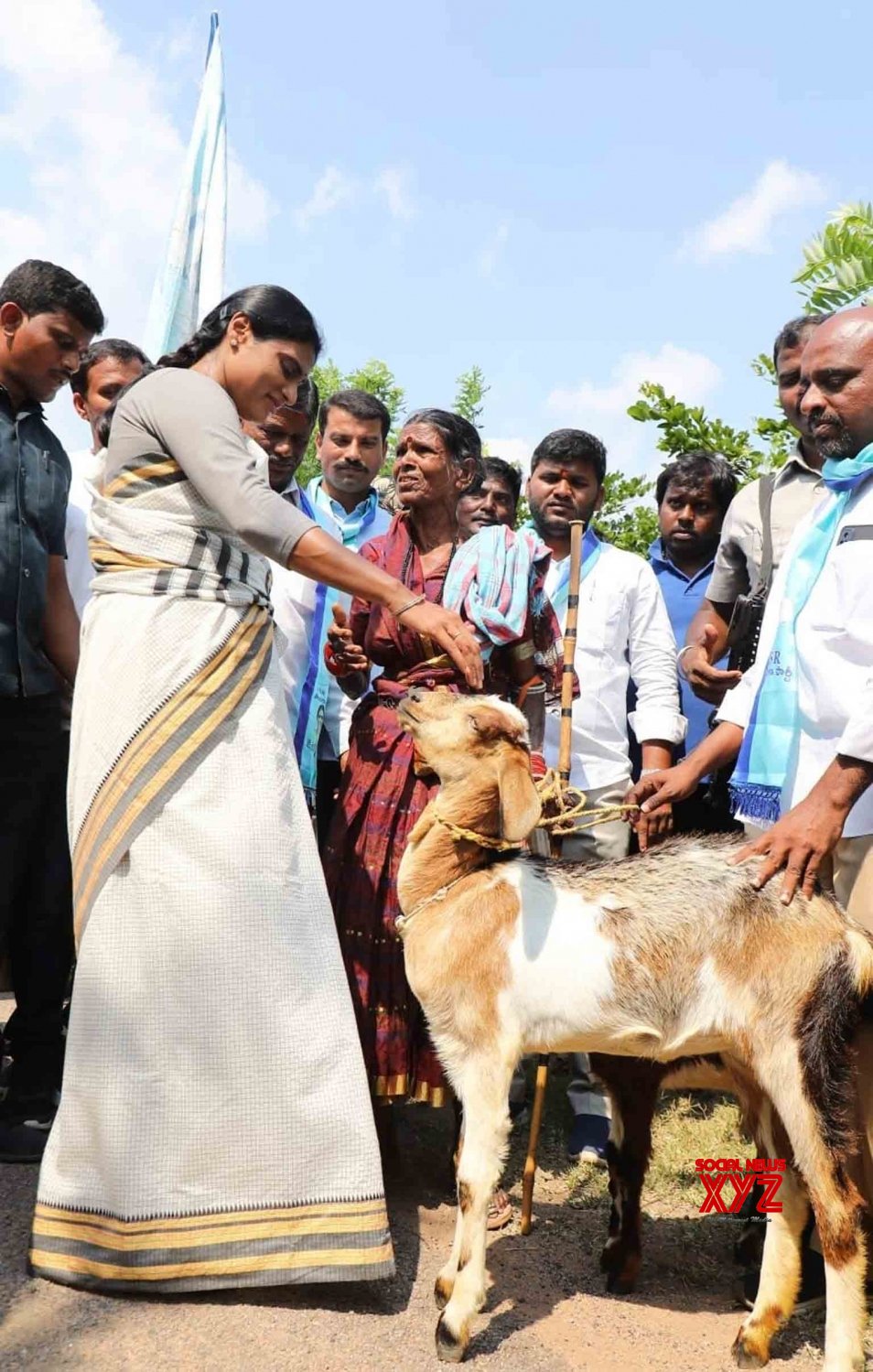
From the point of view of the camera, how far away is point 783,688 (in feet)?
A: 11.8

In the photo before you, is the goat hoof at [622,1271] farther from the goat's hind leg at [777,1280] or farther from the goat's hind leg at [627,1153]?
the goat's hind leg at [777,1280]

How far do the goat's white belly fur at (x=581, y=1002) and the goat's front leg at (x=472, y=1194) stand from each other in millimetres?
169

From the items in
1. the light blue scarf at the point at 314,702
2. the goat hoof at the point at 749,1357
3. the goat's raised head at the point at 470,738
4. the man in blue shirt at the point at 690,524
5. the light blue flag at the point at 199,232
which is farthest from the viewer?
the light blue flag at the point at 199,232

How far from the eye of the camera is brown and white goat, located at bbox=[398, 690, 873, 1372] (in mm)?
3119

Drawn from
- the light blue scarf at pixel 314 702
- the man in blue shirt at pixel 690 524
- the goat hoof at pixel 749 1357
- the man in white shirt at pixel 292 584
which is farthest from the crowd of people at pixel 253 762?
the man in blue shirt at pixel 690 524

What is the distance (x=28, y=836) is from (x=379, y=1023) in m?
1.55

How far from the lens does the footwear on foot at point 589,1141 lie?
4852mm

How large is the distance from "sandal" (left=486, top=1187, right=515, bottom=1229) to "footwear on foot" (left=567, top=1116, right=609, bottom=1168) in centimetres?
74

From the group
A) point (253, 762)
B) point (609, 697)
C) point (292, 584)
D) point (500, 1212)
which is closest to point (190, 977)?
point (253, 762)

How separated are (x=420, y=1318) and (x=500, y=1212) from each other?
84cm

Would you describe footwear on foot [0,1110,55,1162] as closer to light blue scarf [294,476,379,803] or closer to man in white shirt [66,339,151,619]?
light blue scarf [294,476,379,803]

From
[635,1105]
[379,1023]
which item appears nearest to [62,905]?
[379,1023]

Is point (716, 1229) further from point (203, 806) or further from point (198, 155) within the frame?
point (198, 155)

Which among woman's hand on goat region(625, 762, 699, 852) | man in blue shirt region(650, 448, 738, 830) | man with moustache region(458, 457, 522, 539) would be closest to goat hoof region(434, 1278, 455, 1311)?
woman's hand on goat region(625, 762, 699, 852)
